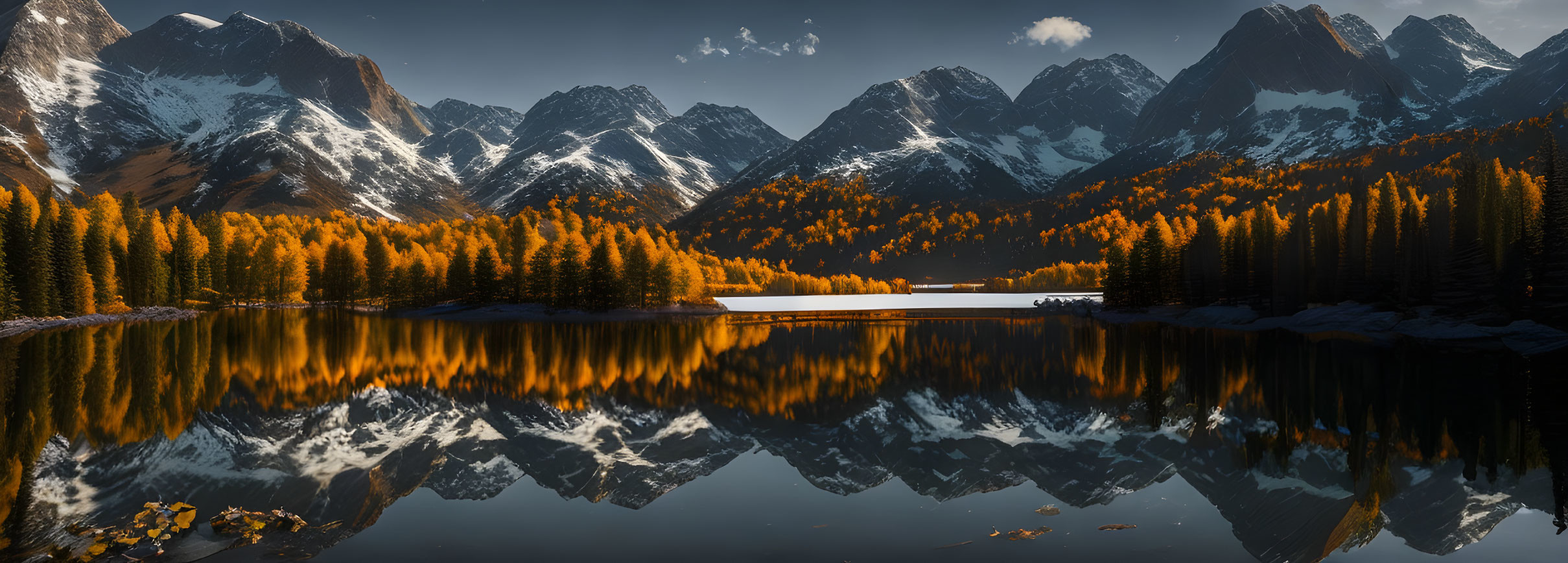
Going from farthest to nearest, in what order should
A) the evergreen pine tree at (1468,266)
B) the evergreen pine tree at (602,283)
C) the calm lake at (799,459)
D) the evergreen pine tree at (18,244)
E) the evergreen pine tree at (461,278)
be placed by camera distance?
1. the evergreen pine tree at (461,278)
2. the evergreen pine tree at (602,283)
3. the evergreen pine tree at (18,244)
4. the evergreen pine tree at (1468,266)
5. the calm lake at (799,459)

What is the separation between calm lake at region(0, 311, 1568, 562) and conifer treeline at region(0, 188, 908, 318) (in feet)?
201

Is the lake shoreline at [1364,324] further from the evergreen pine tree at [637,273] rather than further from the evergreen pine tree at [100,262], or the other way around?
the evergreen pine tree at [100,262]

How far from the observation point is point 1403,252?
9081 centimetres

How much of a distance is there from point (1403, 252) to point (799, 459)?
327 ft

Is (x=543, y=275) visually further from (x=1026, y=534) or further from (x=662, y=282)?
(x=1026, y=534)

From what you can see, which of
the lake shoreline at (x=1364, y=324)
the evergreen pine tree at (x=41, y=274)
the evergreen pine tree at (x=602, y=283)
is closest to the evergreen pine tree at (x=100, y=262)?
the evergreen pine tree at (x=41, y=274)

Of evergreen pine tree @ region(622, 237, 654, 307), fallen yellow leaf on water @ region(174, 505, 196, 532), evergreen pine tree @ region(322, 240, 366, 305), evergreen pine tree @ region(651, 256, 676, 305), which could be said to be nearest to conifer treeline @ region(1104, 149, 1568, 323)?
evergreen pine tree @ region(651, 256, 676, 305)

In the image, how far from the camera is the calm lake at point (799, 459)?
670 inches

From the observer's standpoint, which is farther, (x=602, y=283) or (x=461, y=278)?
(x=461, y=278)

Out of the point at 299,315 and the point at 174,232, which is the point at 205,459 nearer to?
the point at 299,315

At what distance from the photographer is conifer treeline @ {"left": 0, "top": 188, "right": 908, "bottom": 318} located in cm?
9462

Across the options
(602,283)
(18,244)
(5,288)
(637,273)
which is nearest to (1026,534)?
(5,288)

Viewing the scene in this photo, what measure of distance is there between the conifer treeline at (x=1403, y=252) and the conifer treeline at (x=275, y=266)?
94700 millimetres

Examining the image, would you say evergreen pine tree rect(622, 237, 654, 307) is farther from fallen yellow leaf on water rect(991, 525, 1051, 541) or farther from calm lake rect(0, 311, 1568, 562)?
fallen yellow leaf on water rect(991, 525, 1051, 541)
